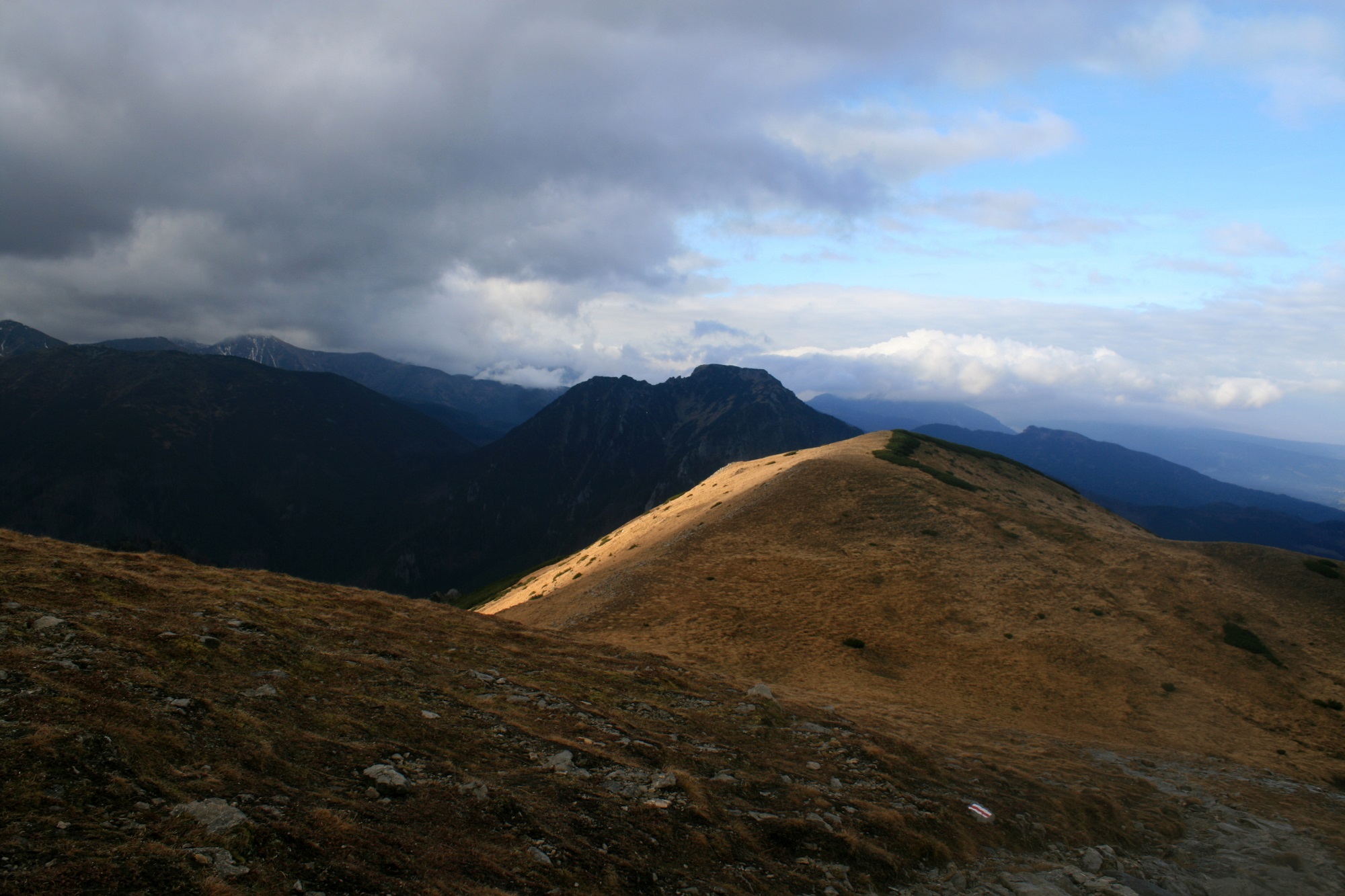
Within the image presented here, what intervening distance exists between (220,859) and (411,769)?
4.64 meters

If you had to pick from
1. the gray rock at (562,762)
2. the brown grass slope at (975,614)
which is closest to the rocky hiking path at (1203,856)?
the brown grass slope at (975,614)

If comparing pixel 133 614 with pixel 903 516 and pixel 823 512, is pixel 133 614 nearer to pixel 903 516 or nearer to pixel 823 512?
pixel 823 512

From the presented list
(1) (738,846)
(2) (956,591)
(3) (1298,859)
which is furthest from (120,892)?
(2) (956,591)

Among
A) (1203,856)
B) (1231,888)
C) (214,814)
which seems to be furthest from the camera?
(1203,856)

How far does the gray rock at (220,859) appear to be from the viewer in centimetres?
866

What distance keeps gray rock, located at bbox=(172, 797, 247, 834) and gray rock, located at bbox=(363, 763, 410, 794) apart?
274cm

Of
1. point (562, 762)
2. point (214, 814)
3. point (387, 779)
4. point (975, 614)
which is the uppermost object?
point (214, 814)

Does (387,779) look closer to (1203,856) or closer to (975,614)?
(1203,856)

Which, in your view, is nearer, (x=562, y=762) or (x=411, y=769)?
(x=411, y=769)

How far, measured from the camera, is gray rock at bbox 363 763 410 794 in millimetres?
12352

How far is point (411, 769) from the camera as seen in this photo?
1330 centimetres

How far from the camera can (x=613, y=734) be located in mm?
17891

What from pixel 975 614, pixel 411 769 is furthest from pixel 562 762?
pixel 975 614

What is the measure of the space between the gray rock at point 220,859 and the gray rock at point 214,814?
0.48 metres
